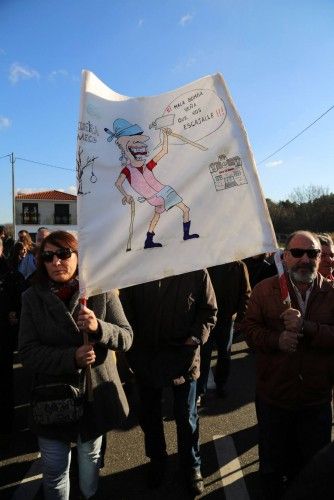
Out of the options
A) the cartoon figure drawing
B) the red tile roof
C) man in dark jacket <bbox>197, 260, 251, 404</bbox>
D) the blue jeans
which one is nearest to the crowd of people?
the blue jeans

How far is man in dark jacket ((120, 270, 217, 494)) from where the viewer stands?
9.65 feet

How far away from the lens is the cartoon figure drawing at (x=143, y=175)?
235 cm

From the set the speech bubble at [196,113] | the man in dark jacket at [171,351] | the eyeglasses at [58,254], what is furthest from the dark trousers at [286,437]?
the speech bubble at [196,113]

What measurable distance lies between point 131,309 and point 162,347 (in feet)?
1.19

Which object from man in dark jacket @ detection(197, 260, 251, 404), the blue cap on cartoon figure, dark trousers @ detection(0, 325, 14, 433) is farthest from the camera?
man in dark jacket @ detection(197, 260, 251, 404)

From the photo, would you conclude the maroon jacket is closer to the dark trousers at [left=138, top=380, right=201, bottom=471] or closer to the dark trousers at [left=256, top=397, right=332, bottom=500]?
the dark trousers at [left=256, top=397, right=332, bottom=500]

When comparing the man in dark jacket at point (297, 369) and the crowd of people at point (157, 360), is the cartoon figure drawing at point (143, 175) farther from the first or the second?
the man in dark jacket at point (297, 369)

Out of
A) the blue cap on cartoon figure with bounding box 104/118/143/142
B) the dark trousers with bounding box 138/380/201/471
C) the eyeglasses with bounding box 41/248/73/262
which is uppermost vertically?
the blue cap on cartoon figure with bounding box 104/118/143/142

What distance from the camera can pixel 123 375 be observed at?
3949mm

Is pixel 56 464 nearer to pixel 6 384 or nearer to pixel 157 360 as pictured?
pixel 157 360

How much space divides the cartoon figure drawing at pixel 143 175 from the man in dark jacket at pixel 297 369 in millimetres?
716

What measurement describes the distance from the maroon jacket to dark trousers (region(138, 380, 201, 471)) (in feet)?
1.96

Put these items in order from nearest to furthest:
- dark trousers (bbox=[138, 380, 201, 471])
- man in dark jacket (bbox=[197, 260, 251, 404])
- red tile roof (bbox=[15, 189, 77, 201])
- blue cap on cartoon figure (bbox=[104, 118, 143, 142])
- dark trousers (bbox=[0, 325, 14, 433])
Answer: blue cap on cartoon figure (bbox=[104, 118, 143, 142]) < dark trousers (bbox=[138, 380, 201, 471]) < dark trousers (bbox=[0, 325, 14, 433]) < man in dark jacket (bbox=[197, 260, 251, 404]) < red tile roof (bbox=[15, 189, 77, 201])

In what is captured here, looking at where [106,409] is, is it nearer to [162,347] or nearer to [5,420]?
[162,347]
